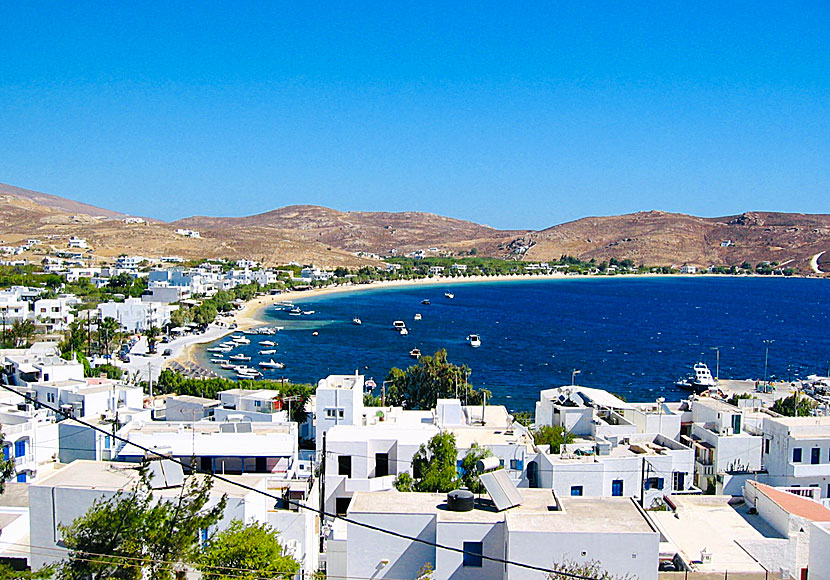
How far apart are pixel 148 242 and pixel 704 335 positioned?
73.8m

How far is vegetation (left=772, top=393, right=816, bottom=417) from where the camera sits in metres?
22.8

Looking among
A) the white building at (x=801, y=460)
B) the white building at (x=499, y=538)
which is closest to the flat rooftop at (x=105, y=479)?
the white building at (x=499, y=538)

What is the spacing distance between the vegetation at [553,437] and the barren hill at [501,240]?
279 ft

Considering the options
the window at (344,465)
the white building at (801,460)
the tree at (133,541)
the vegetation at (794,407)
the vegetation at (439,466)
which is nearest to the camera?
the tree at (133,541)

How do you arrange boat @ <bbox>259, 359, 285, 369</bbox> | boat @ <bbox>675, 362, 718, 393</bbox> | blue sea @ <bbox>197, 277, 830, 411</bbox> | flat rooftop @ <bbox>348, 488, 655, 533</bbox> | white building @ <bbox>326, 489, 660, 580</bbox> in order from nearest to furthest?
white building @ <bbox>326, 489, 660, 580</bbox>
flat rooftop @ <bbox>348, 488, 655, 533</bbox>
boat @ <bbox>675, 362, 718, 393</bbox>
blue sea @ <bbox>197, 277, 830, 411</bbox>
boat @ <bbox>259, 359, 285, 369</bbox>

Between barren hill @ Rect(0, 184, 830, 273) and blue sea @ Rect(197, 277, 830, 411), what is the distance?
27.6m

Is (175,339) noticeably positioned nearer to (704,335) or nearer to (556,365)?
(556,365)

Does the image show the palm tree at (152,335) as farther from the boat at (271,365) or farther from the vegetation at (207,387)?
the vegetation at (207,387)

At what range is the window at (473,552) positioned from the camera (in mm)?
7992

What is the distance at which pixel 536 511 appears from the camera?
8.38 metres

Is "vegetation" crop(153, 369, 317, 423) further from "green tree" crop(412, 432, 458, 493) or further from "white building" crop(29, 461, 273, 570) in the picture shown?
"white building" crop(29, 461, 273, 570)

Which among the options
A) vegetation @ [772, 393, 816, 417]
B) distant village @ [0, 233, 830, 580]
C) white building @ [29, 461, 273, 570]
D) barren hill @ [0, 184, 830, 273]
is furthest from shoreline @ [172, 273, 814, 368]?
white building @ [29, 461, 273, 570]

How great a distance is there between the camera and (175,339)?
47.8 m

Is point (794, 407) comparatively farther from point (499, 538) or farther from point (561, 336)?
→ point (561, 336)
